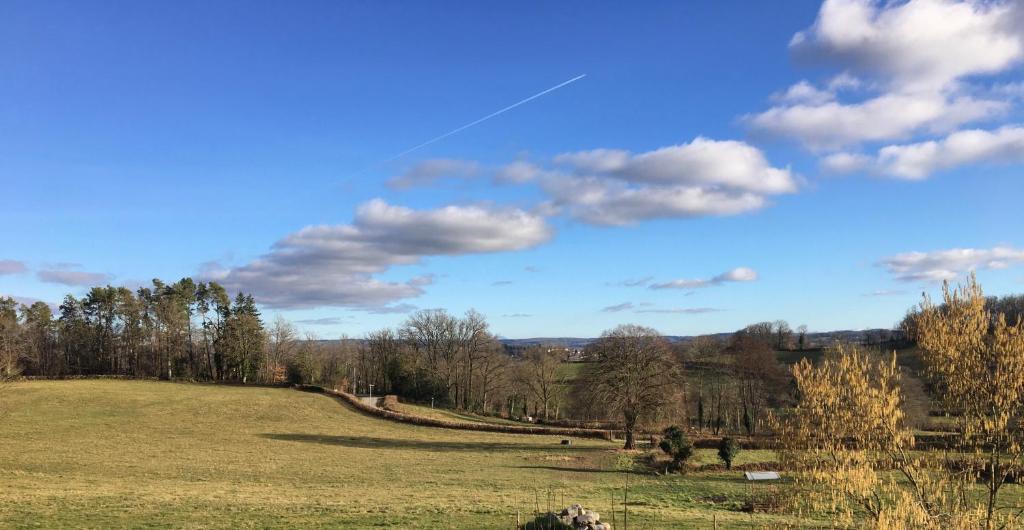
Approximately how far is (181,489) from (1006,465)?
1105 inches

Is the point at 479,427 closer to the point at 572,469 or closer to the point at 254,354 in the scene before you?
the point at 572,469

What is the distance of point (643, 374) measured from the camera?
45.1 metres

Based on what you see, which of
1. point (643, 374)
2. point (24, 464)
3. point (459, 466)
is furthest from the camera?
point (643, 374)

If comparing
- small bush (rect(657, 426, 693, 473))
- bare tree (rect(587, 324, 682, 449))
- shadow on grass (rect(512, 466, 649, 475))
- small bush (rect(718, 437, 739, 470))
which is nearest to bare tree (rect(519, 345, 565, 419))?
bare tree (rect(587, 324, 682, 449))

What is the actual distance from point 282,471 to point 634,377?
26.2 meters

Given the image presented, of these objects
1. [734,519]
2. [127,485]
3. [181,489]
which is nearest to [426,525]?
[734,519]

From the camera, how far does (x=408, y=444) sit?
4656 centimetres

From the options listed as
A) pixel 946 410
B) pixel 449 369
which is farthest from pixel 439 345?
pixel 946 410

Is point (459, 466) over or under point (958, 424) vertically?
under

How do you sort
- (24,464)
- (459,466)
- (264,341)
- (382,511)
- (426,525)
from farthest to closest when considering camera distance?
(264,341), (459,466), (24,464), (382,511), (426,525)

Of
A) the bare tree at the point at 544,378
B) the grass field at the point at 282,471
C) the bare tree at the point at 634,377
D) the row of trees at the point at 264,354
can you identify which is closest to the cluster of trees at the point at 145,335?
the row of trees at the point at 264,354

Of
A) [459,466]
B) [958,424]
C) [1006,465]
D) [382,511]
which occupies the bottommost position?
[459,466]

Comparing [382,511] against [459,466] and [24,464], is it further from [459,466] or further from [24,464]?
[24,464]

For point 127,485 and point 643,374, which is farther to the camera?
point 643,374
